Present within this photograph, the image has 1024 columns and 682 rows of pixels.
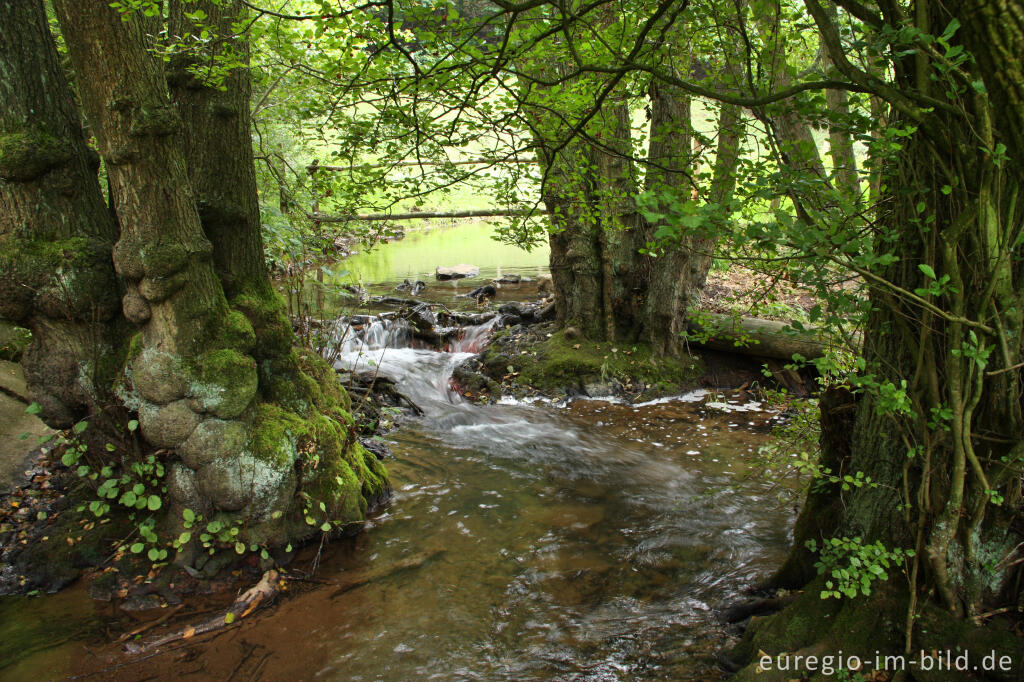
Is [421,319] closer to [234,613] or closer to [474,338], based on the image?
[474,338]

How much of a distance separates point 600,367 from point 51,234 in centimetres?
735

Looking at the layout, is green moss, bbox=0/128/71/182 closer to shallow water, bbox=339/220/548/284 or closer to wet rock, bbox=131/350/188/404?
wet rock, bbox=131/350/188/404

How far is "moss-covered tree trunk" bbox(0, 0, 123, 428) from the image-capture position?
4.03 m

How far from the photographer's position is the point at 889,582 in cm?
280

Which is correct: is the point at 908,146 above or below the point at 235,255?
above

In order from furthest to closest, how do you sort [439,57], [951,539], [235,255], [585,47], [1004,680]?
[235,255]
[585,47]
[439,57]
[951,539]
[1004,680]

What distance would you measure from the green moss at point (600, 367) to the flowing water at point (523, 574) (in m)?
1.80

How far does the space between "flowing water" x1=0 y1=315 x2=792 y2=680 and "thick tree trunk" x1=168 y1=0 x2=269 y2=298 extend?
8.79ft

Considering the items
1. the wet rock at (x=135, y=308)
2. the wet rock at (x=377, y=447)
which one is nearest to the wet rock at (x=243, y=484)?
the wet rock at (x=135, y=308)

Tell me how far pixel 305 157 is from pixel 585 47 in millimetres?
12040

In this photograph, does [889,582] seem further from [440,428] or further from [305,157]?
[305,157]

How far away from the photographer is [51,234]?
4199mm

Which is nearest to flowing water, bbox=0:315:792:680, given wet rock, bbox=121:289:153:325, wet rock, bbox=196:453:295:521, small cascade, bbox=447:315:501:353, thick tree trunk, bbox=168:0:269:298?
wet rock, bbox=196:453:295:521

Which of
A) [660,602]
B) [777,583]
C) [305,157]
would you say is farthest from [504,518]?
[305,157]
